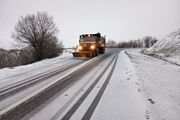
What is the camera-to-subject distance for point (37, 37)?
3269 cm

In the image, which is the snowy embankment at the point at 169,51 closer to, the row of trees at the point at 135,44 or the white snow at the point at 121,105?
the white snow at the point at 121,105

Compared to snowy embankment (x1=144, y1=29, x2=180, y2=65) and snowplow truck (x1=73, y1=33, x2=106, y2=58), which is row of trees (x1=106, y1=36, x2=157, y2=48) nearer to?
snowy embankment (x1=144, y1=29, x2=180, y2=65)

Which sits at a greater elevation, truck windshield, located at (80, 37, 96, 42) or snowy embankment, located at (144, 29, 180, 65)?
truck windshield, located at (80, 37, 96, 42)

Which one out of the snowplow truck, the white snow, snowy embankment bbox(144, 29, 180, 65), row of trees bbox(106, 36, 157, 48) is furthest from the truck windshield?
row of trees bbox(106, 36, 157, 48)

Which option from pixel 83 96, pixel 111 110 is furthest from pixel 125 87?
pixel 111 110

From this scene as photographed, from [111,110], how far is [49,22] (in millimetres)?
32911

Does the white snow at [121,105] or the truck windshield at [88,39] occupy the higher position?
the truck windshield at [88,39]

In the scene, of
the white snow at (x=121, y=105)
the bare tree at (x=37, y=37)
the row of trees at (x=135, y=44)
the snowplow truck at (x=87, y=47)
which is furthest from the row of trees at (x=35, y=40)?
the row of trees at (x=135, y=44)

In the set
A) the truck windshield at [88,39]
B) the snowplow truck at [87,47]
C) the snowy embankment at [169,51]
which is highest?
the truck windshield at [88,39]

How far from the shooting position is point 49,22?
3519cm

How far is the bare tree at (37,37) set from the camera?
32.3 m

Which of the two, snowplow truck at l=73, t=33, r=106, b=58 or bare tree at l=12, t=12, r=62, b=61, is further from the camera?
bare tree at l=12, t=12, r=62, b=61

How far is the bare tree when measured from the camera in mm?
32344

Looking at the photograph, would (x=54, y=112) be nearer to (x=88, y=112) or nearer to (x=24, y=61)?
(x=88, y=112)
